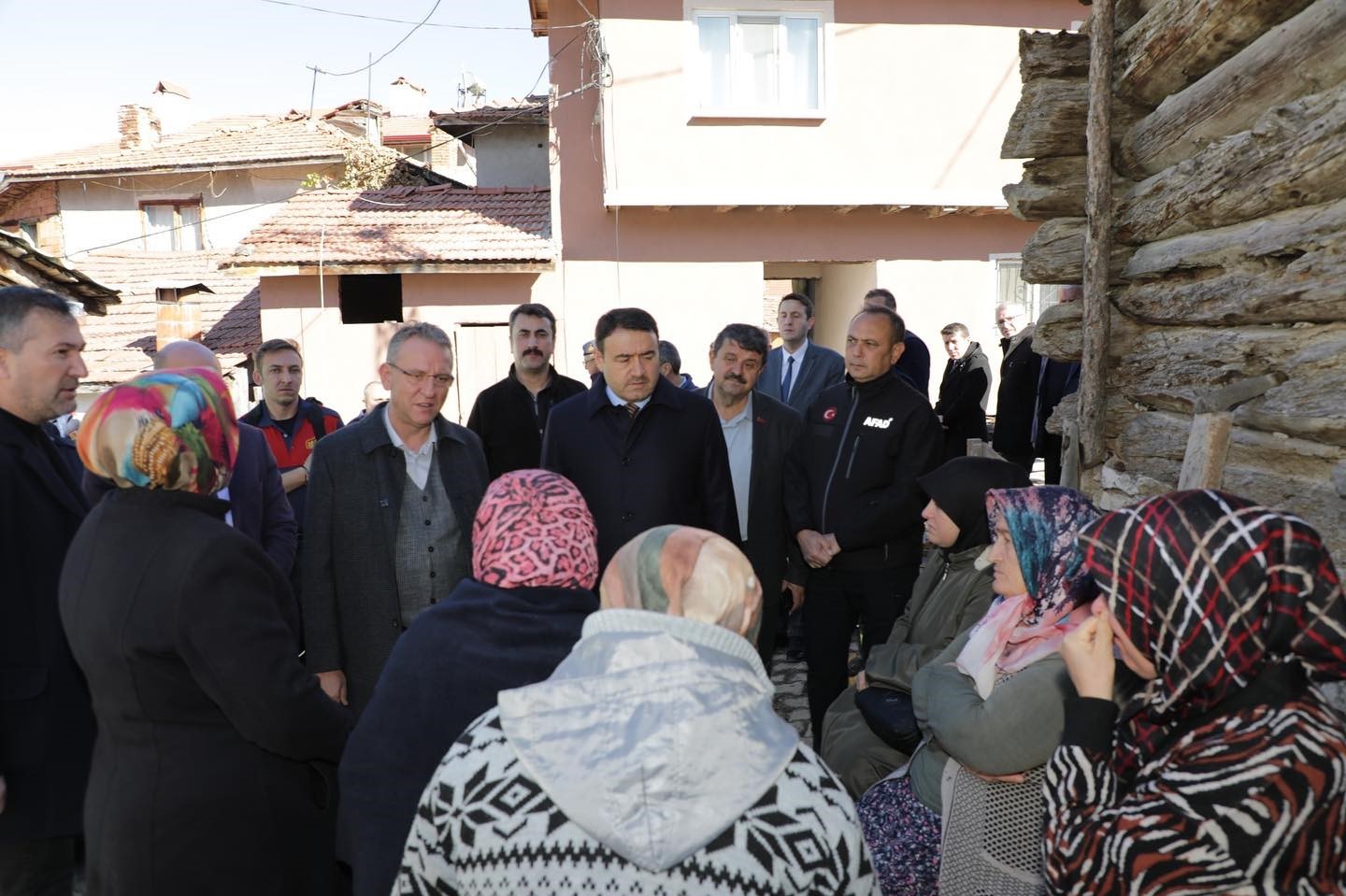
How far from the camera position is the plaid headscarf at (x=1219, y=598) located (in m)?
1.71

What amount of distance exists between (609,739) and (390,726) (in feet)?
2.64

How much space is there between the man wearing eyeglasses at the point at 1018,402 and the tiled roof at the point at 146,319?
11514mm

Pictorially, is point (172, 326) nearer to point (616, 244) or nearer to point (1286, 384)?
point (616, 244)

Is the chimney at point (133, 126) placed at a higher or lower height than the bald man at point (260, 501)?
higher

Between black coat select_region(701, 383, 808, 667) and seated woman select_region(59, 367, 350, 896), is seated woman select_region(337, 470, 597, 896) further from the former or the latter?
black coat select_region(701, 383, 808, 667)

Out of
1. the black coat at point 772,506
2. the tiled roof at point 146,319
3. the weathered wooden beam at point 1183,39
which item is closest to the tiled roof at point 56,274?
the tiled roof at point 146,319

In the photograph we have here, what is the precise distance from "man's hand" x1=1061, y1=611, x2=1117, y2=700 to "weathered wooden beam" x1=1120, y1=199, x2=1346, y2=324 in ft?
5.59

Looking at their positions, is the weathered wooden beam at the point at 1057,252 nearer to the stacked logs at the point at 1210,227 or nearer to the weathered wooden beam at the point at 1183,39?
the stacked logs at the point at 1210,227

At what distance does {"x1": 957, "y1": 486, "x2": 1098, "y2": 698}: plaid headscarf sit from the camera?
2662 millimetres

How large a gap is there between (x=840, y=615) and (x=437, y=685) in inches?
118

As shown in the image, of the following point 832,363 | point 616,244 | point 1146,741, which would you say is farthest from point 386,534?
point 616,244

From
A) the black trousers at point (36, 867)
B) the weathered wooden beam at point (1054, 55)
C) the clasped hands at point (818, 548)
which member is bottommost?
the black trousers at point (36, 867)

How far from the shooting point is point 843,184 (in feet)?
44.7

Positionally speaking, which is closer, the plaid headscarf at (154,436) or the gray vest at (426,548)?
the plaid headscarf at (154,436)
